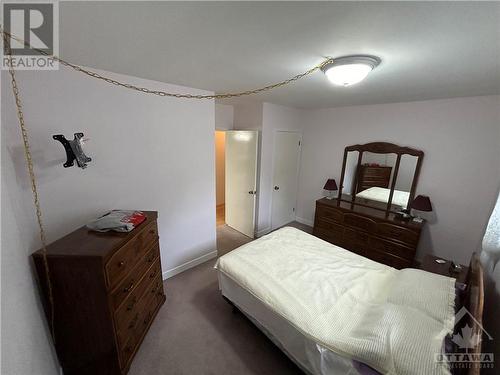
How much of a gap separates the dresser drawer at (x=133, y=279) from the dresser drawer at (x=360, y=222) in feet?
9.03

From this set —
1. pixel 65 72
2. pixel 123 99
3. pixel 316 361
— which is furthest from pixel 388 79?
pixel 65 72

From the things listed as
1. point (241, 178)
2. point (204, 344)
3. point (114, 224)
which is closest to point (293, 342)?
point (204, 344)

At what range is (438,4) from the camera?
2.66 feet

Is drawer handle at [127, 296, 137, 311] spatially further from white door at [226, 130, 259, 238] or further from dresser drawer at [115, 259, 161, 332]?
white door at [226, 130, 259, 238]

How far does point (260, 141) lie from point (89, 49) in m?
2.29

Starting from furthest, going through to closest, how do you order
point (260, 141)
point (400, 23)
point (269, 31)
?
point (260, 141) → point (269, 31) → point (400, 23)

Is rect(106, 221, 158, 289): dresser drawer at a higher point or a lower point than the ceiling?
lower

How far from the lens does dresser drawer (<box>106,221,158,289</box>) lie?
132cm

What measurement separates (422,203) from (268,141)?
92.3 inches

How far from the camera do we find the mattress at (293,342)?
1.11 m

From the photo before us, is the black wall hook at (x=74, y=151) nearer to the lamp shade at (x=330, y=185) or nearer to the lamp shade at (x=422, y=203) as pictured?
the lamp shade at (x=330, y=185)

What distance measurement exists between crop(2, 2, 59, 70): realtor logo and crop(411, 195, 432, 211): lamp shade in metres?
3.74

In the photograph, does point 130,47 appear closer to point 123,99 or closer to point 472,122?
point 123,99

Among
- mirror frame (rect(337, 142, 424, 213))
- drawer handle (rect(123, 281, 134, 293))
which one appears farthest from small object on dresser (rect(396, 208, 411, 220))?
drawer handle (rect(123, 281, 134, 293))
